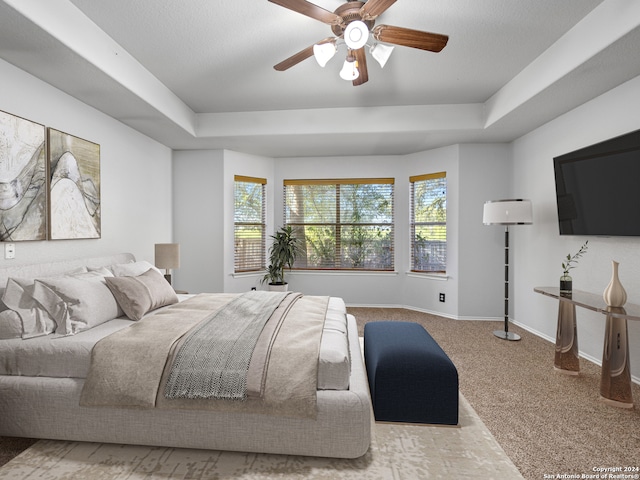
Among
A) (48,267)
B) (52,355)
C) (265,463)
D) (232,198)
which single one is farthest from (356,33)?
(232,198)

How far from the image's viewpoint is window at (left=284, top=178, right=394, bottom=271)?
18.1ft

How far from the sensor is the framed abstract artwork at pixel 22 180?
2449mm

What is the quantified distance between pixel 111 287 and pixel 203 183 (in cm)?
271

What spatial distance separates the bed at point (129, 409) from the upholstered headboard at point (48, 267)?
193 mm

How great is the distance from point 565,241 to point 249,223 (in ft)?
13.6

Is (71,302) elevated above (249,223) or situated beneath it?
situated beneath

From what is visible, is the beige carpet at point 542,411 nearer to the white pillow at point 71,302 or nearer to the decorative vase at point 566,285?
the decorative vase at point 566,285

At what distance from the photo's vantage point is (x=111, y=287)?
8.51ft

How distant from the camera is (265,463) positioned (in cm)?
180

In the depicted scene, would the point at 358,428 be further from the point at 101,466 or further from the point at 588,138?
the point at 588,138

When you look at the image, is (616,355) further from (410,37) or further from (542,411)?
(410,37)

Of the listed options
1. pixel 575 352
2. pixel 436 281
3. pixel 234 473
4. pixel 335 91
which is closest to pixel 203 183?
pixel 335 91

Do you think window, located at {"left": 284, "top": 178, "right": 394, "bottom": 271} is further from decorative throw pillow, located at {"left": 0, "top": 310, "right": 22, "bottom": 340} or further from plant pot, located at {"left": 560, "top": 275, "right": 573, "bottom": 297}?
decorative throw pillow, located at {"left": 0, "top": 310, "right": 22, "bottom": 340}

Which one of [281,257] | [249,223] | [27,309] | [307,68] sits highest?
[307,68]
